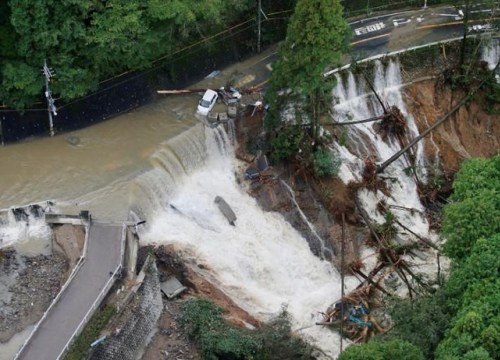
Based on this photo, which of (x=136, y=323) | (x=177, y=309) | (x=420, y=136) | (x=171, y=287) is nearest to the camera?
(x=136, y=323)

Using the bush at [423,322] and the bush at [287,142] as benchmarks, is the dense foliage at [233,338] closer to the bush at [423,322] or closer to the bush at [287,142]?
the bush at [423,322]

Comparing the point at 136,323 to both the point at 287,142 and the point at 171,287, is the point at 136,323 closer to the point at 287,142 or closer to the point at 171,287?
the point at 171,287

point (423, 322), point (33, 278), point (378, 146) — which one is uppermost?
point (378, 146)

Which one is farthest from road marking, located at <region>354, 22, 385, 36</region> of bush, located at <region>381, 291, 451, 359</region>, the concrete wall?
the concrete wall

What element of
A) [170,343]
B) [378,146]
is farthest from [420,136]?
[170,343]

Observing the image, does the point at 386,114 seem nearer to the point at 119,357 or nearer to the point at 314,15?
the point at 314,15

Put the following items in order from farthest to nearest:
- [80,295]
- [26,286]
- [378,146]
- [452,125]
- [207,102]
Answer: [452,125], [378,146], [207,102], [26,286], [80,295]
